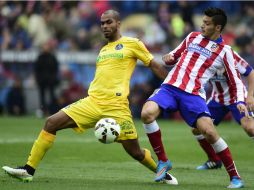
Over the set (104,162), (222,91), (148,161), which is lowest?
(104,162)

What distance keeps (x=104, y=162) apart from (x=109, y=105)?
11.3ft

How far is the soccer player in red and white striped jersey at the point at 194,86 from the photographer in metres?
10.7

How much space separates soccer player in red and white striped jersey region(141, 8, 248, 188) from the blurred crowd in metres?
14.8

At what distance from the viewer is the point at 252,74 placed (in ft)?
39.1

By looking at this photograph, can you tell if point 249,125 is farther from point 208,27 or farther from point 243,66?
point 208,27

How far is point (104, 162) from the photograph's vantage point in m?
14.1

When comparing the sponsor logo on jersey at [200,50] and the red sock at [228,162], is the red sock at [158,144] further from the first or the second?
the sponsor logo on jersey at [200,50]

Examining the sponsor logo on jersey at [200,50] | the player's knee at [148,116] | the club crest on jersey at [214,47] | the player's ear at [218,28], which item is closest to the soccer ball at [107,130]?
the player's knee at [148,116]

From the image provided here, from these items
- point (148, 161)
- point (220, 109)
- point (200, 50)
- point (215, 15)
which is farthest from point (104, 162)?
point (215, 15)

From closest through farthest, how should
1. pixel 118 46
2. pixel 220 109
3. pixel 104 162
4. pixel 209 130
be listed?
pixel 209 130 → pixel 118 46 → pixel 220 109 → pixel 104 162

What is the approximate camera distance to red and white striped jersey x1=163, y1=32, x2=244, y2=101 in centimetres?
1102

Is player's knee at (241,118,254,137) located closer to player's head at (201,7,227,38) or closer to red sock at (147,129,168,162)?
player's head at (201,7,227,38)

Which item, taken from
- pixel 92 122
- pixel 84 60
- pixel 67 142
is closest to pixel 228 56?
pixel 92 122

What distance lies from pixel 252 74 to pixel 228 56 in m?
0.91
